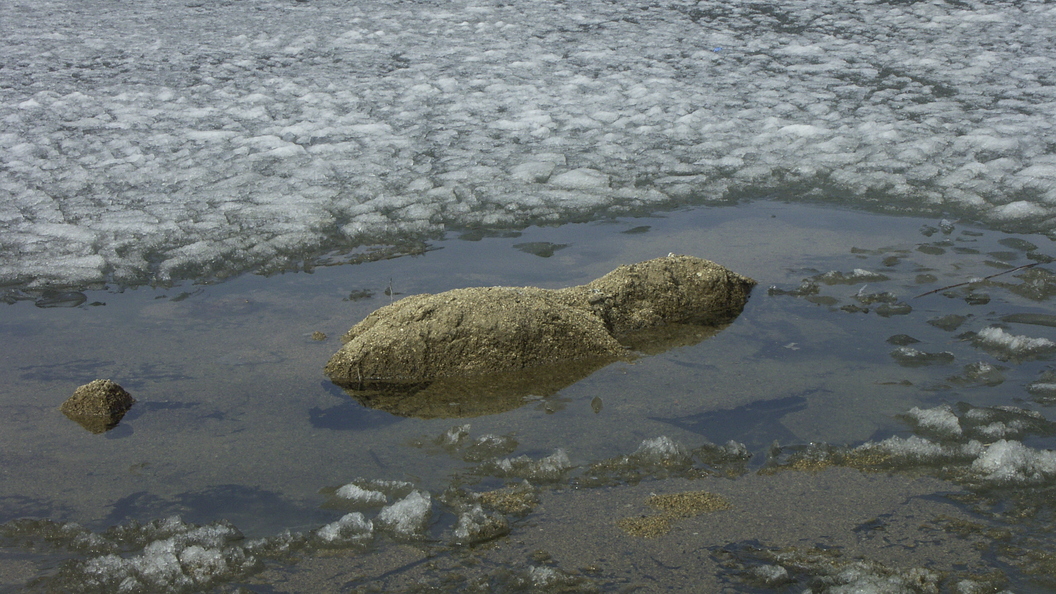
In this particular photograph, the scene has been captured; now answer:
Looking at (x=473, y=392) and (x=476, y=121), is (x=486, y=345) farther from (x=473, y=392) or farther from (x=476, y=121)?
(x=476, y=121)

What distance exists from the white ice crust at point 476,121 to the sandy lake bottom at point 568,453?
0.72 meters

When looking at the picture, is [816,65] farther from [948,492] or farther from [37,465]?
[37,465]

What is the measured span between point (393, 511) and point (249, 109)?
15.6 feet

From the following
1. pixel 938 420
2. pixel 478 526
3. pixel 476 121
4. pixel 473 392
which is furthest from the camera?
pixel 476 121

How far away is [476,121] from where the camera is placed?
6453 millimetres

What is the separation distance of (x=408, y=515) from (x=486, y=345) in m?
0.99

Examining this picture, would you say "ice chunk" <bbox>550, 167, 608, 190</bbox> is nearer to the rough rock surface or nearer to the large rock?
the large rock

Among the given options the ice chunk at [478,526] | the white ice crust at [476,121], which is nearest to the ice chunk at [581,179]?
the white ice crust at [476,121]

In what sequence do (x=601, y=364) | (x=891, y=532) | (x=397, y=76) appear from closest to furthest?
(x=891, y=532) → (x=601, y=364) → (x=397, y=76)

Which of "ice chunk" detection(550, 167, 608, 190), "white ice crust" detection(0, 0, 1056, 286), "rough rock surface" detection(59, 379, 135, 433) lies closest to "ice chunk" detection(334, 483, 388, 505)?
"rough rock surface" detection(59, 379, 135, 433)

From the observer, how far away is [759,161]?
19.0 ft

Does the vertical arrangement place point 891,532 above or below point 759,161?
below

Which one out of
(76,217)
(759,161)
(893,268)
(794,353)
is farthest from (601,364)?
(76,217)

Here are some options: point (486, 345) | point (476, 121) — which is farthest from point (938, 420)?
point (476, 121)
